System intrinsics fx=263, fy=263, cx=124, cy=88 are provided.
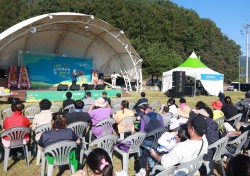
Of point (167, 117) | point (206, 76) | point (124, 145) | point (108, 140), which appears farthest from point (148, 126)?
point (206, 76)

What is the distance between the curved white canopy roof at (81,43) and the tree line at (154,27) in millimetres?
10928

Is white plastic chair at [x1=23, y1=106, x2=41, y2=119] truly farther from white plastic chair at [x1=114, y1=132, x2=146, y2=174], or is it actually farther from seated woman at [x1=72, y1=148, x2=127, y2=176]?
seated woman at [x1=72, y1=148, x2=127, y2=176]

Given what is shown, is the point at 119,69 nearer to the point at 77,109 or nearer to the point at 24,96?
the point at 24,96

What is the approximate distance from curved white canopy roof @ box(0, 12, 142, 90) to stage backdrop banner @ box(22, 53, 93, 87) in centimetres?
63

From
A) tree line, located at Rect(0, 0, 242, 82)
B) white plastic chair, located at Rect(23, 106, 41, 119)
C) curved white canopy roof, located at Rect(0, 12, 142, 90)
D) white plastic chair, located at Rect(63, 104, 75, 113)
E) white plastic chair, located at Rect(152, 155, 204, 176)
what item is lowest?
white plastic chair, located at Rect(152, 155, 204, 176)

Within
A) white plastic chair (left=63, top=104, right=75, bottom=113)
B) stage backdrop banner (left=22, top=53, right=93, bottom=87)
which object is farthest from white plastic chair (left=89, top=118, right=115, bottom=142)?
stage backdrop banner (left=22, top=53, right=93, bottom=87)

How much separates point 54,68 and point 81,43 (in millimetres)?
3174

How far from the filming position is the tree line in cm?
3569

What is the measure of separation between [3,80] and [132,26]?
25154 mm

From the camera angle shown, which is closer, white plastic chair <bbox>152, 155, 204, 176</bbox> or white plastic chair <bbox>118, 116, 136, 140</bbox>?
white plastic chair <bbox>152, 155, 204, 176</bbox>

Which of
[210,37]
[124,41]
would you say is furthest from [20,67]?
[210,37]

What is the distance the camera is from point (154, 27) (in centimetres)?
4175

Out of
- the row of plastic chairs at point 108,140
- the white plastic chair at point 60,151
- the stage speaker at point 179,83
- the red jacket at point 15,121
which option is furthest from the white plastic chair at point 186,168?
the stage speaker at point 179,83

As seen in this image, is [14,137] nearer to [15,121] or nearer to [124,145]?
[15,121]
